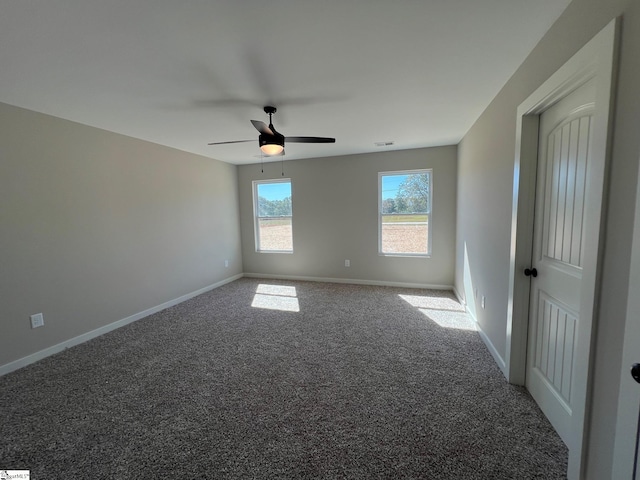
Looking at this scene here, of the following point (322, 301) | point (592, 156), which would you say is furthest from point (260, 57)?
point (322, 301)

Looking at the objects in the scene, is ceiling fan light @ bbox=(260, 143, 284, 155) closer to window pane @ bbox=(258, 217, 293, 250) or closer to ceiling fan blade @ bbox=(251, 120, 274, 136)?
ceiling fan blade @ bbox=(251, 120, 274, 136)

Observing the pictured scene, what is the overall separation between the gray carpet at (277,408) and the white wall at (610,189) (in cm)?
48

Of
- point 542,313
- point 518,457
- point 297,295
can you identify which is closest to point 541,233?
point 542,313

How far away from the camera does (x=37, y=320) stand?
A: 2.57m

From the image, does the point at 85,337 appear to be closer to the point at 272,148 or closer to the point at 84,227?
the point at 84,227

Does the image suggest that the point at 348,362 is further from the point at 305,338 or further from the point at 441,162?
the point at 441,162

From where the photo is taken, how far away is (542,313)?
71.3 inches

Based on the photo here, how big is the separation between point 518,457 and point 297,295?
3.30m

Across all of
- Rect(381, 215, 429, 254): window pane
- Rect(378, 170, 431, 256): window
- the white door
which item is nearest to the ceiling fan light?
the white door

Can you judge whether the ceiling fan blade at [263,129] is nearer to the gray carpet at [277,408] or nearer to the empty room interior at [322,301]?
the empty room interior at [322,301]

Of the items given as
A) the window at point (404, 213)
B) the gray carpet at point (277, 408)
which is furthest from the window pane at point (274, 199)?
the gray carpet at point (277, 408)

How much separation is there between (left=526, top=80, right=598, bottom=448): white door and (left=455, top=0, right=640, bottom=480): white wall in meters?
0.18

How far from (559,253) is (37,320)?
4462 mm

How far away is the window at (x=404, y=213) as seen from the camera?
450 centimetres
